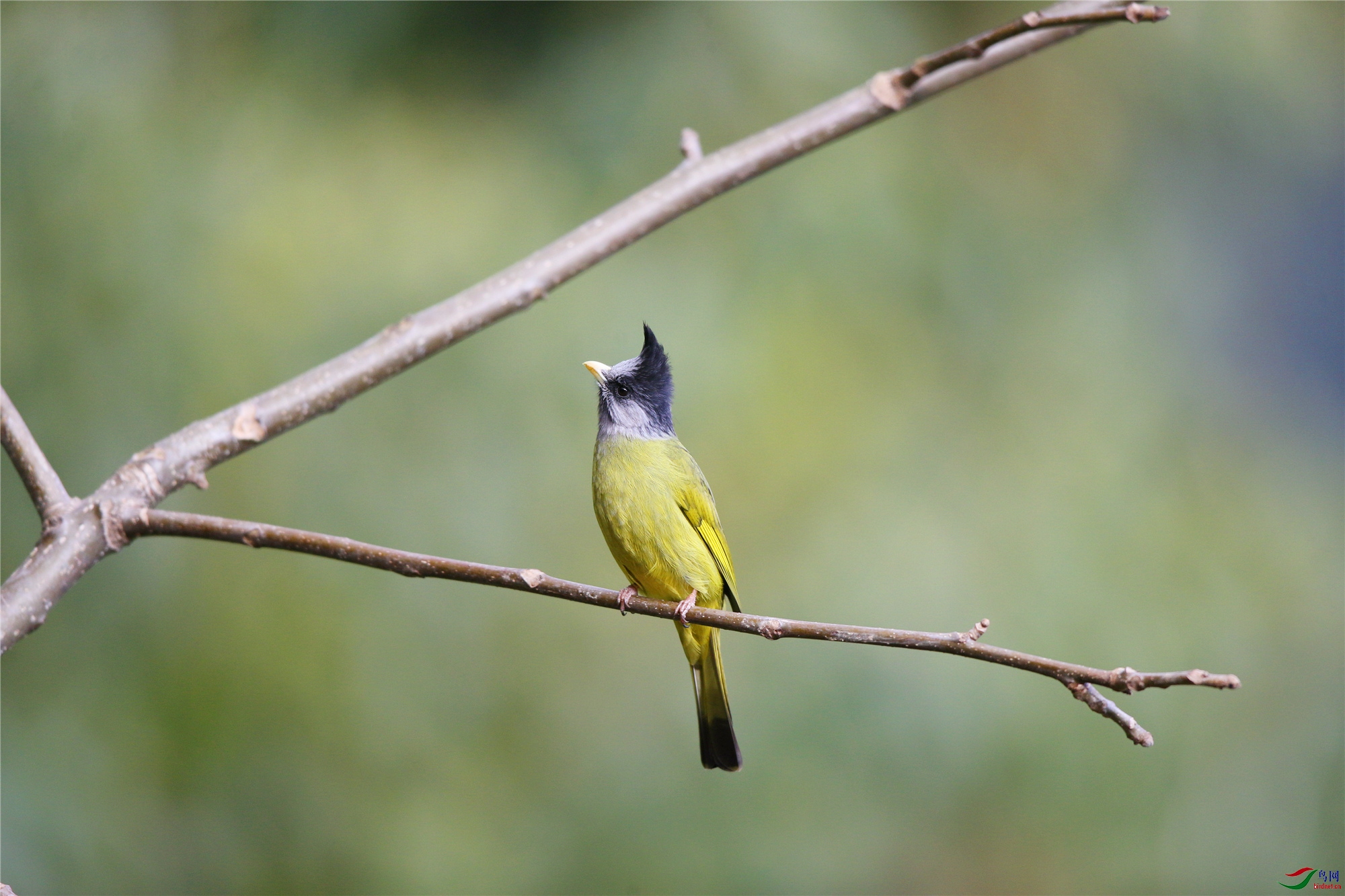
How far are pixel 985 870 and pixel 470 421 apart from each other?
9.00ft

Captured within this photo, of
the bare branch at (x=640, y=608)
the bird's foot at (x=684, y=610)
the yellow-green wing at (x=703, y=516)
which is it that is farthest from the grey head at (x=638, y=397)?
the bare branch at (x=640, y=608)

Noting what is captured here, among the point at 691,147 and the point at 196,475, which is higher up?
the point at 691,147

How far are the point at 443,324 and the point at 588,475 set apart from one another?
70.7 inches

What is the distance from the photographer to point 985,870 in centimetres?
385

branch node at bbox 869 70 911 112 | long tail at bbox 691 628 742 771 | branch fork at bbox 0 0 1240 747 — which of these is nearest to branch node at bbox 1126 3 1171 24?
branch fork at bbox 0 0 1240 747

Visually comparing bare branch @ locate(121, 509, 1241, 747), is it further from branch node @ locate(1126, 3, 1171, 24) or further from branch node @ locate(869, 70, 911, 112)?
branch node @ locate(869, 70, 911, 112)

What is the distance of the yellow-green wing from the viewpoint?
2.18m

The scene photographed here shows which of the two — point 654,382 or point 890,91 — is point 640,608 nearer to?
point 654,382

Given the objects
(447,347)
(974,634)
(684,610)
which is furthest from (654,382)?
(974,634)

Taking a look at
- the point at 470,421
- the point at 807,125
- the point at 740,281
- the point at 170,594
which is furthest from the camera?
the point at 740,281

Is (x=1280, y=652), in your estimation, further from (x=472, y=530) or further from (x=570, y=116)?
(x=570, y=116)

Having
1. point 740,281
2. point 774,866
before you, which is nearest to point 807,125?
point 740,281

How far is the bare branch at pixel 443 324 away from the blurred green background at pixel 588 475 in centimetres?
138

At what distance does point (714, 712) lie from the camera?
2.28 meters
